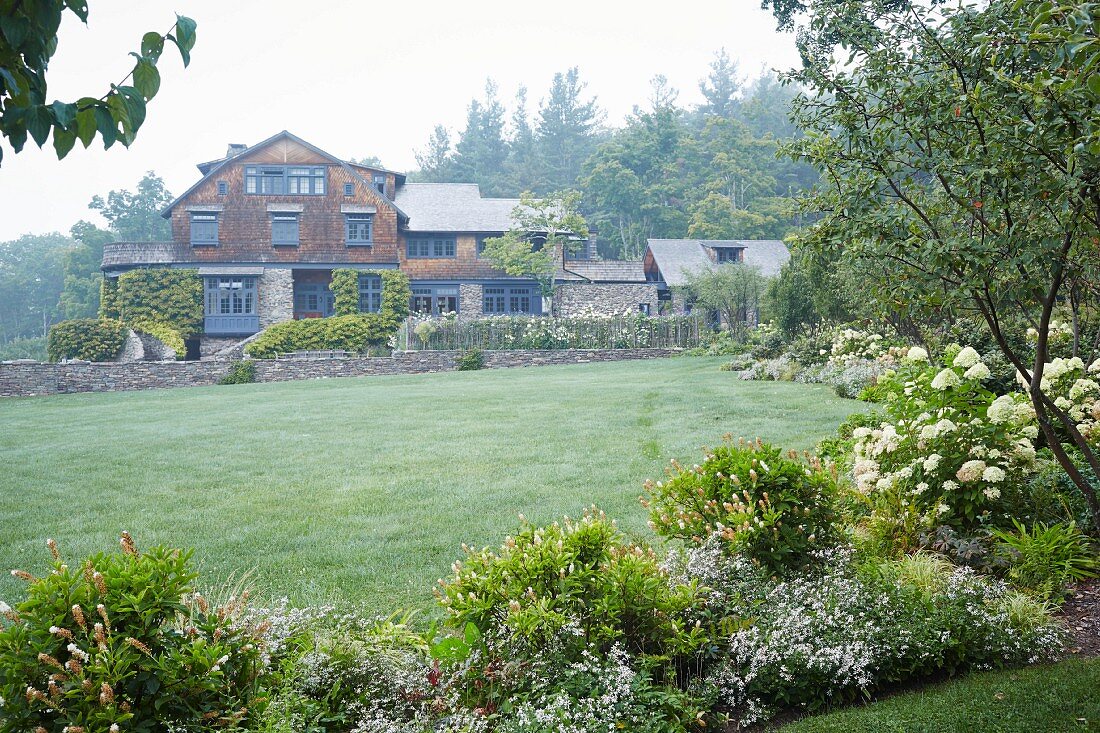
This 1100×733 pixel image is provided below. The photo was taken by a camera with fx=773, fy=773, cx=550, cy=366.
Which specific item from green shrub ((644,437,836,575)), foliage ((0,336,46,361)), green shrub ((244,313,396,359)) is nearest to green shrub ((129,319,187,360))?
green shrub ((244,313,396,359))

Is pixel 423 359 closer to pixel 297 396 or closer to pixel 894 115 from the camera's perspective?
pixel 297 396

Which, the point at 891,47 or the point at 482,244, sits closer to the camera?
the point at 891,47

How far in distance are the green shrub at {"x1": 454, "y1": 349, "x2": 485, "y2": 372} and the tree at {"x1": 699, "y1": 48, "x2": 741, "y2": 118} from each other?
49.4 m

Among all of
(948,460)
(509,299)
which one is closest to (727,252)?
(509,299)

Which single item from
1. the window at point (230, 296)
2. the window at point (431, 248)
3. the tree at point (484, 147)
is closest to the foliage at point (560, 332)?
the window at point (431, 248)

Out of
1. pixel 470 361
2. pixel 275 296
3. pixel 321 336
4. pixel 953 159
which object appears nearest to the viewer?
pixel 953 159

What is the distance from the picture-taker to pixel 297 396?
1720 centimetres

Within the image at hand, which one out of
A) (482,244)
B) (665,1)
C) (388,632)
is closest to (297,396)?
(665,1)

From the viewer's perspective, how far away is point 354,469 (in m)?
8.56

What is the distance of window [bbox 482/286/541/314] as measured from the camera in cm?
3572

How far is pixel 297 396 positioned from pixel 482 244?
19109mm

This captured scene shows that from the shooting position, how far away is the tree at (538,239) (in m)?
→ 33.3

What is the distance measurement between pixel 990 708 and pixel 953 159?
2.38 metres

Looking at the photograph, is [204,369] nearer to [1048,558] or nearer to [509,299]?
[509,299]
